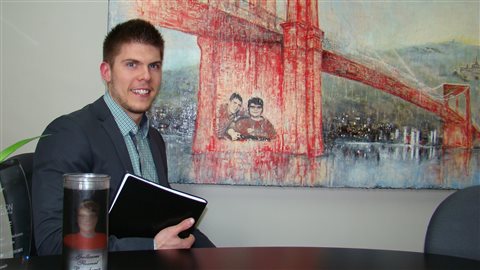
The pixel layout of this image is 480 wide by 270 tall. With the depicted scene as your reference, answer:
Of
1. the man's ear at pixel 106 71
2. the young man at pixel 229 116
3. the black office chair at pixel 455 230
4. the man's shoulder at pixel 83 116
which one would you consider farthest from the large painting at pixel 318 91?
the black office chair at pixel 455 230

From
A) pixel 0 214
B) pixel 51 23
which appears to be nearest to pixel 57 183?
pixel 0 214

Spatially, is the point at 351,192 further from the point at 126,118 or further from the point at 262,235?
the point at 126,118

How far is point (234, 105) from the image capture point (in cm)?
227

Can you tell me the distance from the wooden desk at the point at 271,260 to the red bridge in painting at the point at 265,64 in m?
0.96

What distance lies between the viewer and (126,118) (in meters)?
1.80

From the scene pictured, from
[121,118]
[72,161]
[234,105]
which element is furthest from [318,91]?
[72,161]

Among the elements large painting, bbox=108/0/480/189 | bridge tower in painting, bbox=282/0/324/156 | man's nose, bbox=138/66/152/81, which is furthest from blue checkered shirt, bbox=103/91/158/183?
bridge tower in painting, bbox=282/0/324/156

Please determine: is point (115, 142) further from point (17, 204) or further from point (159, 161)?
point (17, 204)

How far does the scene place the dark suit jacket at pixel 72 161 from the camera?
1308mm

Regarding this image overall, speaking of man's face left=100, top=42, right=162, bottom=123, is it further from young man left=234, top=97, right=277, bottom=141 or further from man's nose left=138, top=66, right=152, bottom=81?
young man left=234, top=97, right=277, bottom=141

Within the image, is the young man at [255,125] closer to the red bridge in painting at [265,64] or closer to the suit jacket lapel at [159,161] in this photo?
the red bridge in painting at [265,64]

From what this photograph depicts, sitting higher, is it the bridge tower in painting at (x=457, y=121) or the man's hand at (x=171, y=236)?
the bridge tower in painting at (x=457, y=121)

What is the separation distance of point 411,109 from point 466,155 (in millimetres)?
363

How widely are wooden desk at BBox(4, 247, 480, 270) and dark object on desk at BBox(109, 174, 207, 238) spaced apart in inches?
4.0
